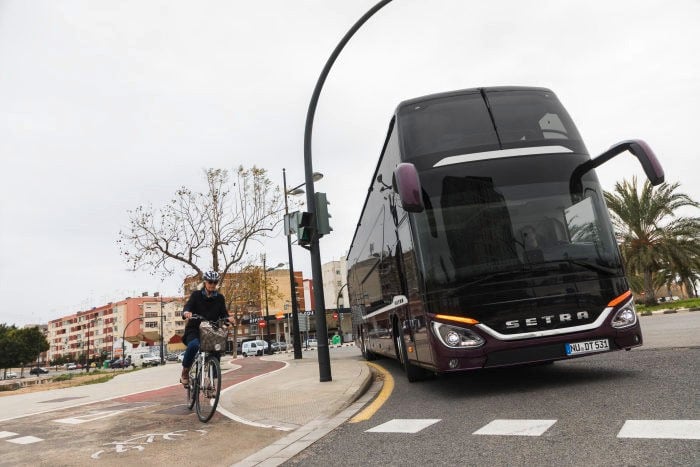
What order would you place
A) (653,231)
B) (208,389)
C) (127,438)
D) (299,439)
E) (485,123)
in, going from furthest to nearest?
1. (653,231)
2. (485,123)
3. (208,389)
4. (127,438)
5. (299,439)

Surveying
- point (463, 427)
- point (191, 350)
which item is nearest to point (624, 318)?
point (463, 427)

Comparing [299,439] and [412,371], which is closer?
[299,439]

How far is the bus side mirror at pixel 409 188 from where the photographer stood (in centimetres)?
573

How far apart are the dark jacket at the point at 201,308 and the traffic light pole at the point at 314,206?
2637mm

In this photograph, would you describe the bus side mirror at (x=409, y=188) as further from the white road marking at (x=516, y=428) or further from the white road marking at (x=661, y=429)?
the white road marking at (x=661, y=429)

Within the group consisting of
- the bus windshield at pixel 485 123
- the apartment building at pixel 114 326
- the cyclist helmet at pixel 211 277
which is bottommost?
the cyclist helmet at pixel 211 277

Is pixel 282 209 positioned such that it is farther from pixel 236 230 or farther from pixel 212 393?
pixel 212 393

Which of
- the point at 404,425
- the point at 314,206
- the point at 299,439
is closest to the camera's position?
the point at 299,439

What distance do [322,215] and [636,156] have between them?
18.2 ft

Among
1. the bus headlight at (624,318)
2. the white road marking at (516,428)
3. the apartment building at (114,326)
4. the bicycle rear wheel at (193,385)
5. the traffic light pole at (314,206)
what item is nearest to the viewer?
the white road marking at (516,428)

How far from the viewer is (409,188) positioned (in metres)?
5.75

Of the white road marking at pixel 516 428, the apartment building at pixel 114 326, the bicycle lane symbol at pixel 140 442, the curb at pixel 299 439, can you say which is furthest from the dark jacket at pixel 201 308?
the apartment building at pixel 114 326

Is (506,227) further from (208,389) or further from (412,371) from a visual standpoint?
(208,389)

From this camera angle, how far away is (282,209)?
2242 centimetres
